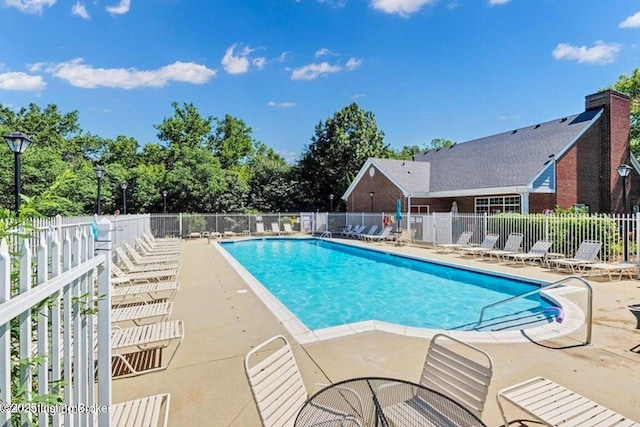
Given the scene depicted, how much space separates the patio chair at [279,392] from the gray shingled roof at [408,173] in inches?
771

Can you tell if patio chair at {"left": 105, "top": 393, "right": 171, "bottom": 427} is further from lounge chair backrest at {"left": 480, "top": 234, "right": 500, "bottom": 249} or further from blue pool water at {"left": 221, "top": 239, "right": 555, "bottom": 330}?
lounge chair backrest at {"left": 480, "top": 234, "right": 500, "bottom": 249}

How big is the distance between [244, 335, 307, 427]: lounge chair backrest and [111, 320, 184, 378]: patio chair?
82.0 inches

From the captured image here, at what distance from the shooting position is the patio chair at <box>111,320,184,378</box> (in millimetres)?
4098

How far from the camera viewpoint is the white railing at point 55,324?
129 cm

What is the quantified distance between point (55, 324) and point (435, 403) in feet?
7.50

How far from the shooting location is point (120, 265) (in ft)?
30.9

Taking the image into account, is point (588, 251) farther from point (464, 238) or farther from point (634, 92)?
point (634, 92)

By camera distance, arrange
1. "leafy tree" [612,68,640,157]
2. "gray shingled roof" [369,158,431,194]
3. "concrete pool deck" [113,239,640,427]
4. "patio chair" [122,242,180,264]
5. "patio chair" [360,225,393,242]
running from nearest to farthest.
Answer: "concrete pool deck" [113,239,640,427] < "patio chair" [122,242,180,264] < "patio chair" [360,225,393,242] < "gray shingled roof" [369,158,431,194] < "leafy tree" [612,68,640,157]

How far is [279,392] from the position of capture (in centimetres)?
270

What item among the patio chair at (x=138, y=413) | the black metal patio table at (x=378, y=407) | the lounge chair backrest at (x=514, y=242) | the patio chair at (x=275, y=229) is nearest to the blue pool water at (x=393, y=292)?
the lounge chair backrest at (x=514, y=242)

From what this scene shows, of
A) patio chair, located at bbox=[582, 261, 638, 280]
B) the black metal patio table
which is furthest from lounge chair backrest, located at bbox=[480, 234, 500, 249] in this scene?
the black metal patio table

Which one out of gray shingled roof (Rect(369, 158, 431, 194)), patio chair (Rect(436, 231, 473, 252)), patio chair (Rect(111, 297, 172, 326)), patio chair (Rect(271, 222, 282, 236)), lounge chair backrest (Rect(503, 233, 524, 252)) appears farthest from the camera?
patio chair (Rect(271, 222, 282, 236))

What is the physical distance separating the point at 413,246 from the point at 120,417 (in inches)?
646

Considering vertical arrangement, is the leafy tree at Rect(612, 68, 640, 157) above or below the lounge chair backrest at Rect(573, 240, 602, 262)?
above
